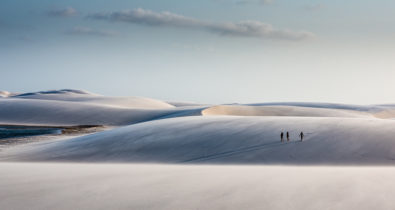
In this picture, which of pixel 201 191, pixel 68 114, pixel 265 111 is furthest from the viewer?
pixel 68 114

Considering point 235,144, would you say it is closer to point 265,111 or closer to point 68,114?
point 265,111

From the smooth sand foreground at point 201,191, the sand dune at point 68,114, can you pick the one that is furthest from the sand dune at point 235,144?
the sand dune at point 68,114

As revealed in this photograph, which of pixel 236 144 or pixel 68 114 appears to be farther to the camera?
pixel 68 114

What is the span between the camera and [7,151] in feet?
64.6

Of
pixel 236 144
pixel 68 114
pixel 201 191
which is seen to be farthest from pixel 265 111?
pixel 201 191

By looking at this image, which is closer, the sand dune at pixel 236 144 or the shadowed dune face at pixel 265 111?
the sand dune at pixel 236 144

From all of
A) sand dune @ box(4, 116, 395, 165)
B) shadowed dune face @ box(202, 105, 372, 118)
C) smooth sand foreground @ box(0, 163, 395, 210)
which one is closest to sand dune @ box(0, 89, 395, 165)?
sand dune @ box(4, 116, 395, 165)

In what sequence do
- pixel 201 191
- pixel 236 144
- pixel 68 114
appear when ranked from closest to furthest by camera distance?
pixel 201 191 < pixel 236 144 < pixel 68 114

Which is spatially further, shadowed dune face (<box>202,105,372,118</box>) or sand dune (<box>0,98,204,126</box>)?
sand dune (<box>0,98,204,126</box>)

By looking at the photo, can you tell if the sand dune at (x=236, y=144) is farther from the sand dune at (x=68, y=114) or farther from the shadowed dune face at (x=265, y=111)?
the sand dune at (x=68, y=114)

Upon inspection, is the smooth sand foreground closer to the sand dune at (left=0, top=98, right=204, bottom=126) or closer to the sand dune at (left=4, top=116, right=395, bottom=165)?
the sand dune at (left=4, top=116, right=395, bottom=165)

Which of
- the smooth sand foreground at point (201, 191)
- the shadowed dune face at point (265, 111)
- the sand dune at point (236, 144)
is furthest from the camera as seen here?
the shadowed dune face at point (265, 111)

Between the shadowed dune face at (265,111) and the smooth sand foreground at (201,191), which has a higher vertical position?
the shadowed dune face at (265,111)

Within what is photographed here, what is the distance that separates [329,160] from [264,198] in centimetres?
850
